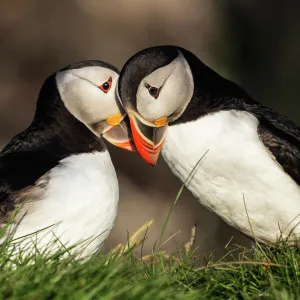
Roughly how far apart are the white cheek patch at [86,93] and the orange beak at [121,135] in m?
0.20

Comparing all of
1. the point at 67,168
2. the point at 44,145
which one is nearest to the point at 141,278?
the point at 67,168

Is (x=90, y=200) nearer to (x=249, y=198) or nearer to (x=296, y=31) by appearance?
(x=249, y=198)

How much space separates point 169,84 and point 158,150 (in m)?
0.47

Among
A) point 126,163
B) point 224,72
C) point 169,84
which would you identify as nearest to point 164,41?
point 224,72

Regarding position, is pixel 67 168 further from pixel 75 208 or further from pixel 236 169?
pixel 236 169

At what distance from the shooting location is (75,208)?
5.38 meters

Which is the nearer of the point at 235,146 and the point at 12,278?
the point at 12,278

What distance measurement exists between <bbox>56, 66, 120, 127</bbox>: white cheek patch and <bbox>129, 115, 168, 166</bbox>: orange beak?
236 millimetres

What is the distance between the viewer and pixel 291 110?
1539 cm

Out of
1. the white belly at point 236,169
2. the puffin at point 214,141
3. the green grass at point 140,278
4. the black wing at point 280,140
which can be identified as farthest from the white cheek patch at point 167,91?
the green grass at point 140,278

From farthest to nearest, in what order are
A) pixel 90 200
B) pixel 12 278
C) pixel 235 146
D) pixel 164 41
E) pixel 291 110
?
pixel 164 41, pixel 291 110, pixel 235 146, pixel 90 200, pixel 12 278

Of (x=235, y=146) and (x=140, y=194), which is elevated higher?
(x=235, y=146)

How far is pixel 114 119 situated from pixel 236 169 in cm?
93

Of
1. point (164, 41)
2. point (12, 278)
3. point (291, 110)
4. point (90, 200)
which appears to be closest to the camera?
point (12, 278)
